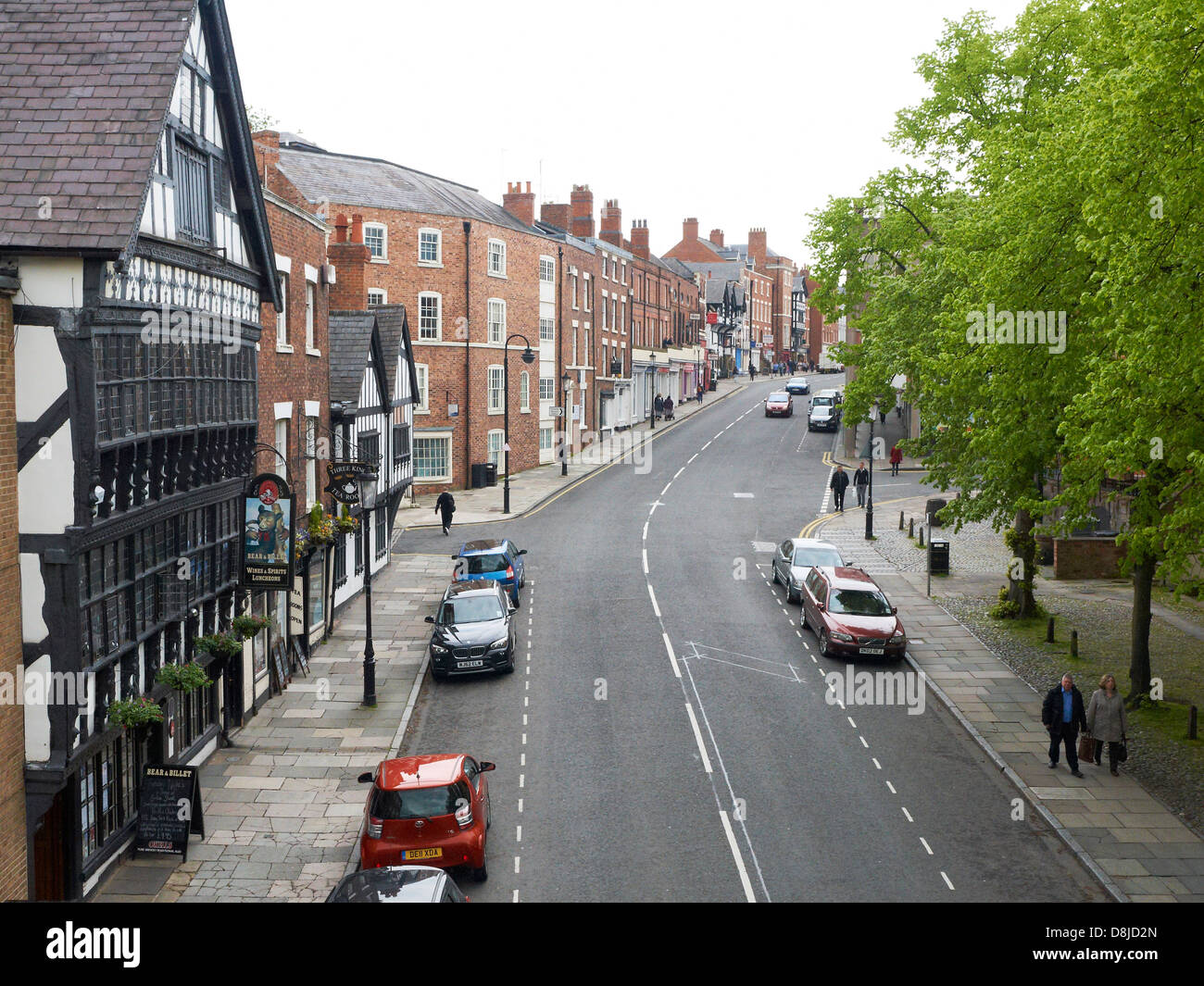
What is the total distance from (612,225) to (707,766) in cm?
5927

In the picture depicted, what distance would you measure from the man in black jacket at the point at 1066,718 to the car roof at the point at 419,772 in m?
9.46

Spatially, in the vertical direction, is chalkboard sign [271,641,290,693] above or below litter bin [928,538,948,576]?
below

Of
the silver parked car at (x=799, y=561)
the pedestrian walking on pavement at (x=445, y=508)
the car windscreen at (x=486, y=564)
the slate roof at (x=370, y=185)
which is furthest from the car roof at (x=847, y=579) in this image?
the slate roof at (x=370, y=185)

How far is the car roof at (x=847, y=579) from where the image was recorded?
79.7 ft

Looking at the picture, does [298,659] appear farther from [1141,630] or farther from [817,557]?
[1141,630]

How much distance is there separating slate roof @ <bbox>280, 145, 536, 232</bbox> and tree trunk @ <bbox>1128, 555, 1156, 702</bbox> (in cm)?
3412

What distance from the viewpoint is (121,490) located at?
1276 cm

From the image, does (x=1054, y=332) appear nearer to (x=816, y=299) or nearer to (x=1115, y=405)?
(x=1115, y=405)

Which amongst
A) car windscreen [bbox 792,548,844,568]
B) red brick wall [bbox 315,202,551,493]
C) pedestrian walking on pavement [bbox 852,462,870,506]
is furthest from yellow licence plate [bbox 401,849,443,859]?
red brick wall [bbox 315,202,551,493]

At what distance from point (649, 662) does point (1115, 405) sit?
11.4m

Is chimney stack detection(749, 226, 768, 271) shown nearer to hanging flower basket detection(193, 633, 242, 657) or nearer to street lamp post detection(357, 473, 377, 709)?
street lamp post detection(357, 473, 377, 709)

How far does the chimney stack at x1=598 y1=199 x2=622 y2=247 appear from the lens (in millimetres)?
71625

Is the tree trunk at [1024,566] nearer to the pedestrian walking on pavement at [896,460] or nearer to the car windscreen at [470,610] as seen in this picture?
the car windscreen at [470,610]
